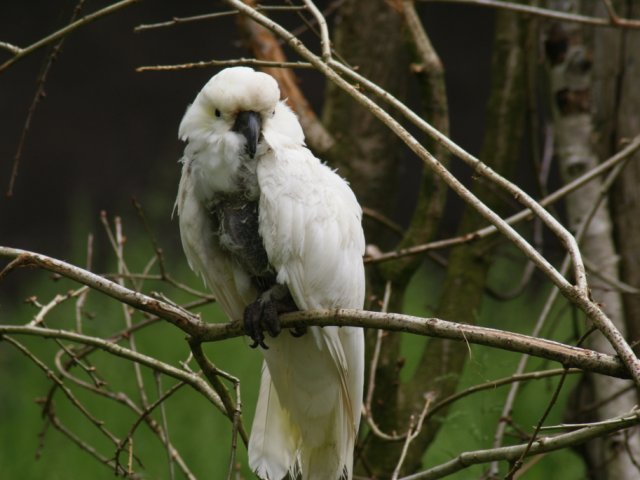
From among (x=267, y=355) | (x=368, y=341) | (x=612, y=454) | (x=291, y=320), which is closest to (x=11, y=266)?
(x=291, y=320)

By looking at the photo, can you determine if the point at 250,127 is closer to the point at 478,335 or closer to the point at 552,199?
the point at 552,199

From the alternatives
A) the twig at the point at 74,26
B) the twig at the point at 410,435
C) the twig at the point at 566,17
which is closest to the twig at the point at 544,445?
the twig at the point at 410,435

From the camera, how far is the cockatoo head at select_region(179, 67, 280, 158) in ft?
7.50

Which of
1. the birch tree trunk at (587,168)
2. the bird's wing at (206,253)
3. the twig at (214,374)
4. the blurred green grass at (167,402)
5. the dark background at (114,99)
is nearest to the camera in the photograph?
the twig at (214,374)

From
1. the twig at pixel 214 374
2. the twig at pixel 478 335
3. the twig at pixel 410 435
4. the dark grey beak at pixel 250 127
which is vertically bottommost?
the twig at pixel 410 435

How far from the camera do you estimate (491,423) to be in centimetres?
307

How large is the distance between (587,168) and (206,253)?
142 cm

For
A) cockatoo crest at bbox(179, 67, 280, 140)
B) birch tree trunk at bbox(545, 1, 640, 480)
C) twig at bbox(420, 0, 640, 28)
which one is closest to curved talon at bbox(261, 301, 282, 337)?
cockatoo crest at bbox(179, 67, 280, 140)

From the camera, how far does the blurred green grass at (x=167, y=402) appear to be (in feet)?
12.9

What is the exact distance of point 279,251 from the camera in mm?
2213

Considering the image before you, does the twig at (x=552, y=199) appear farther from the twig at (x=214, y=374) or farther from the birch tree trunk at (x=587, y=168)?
the twig at (x=214, y=374)

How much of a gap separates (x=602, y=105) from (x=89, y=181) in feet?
14.0

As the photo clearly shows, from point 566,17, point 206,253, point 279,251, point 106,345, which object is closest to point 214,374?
point 106,345

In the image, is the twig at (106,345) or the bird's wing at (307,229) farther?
the bird's wing at (307,229)
